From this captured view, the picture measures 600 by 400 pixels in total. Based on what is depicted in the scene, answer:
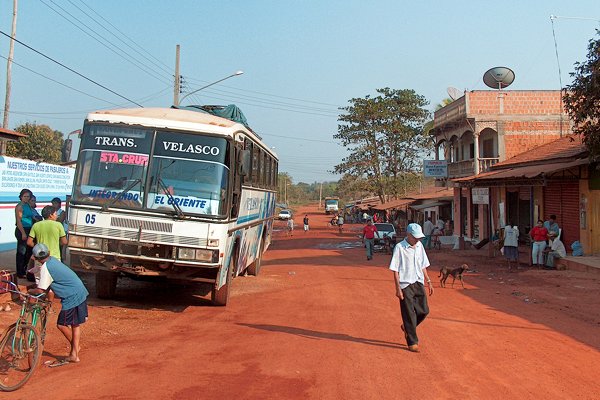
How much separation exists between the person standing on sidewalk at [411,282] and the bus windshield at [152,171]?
3233mm

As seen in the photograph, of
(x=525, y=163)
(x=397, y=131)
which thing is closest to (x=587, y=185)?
(x=525, y=163)

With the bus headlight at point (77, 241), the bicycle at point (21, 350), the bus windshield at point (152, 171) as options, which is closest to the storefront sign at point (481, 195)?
the bus windshield at point (152, 171)

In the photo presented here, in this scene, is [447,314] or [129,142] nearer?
[129,142]

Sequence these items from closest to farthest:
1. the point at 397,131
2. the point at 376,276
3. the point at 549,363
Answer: the point at 549,363 < the point at 376,276 < the point at 397,131

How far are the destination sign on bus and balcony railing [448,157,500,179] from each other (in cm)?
2342

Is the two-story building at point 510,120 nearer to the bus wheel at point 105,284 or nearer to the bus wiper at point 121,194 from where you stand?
the bus wheel at point 105,284

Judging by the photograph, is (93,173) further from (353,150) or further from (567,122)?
(353,150)

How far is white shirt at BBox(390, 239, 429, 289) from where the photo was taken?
711 cm

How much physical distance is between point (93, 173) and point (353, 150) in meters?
38.3

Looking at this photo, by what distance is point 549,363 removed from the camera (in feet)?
22.0

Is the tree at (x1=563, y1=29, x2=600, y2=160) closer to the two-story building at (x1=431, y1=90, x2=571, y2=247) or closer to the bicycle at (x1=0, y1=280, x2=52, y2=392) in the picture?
the two-story building at (x1=431, y1=90, x2=571, y2=247)

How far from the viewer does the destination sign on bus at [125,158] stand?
8.98 m

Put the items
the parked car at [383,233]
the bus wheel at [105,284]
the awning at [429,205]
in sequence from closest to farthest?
the bus wheel at [105,284], the parked car at [383,233], the awning at [429,205]

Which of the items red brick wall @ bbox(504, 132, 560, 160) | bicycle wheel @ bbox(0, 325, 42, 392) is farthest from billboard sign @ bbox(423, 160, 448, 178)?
bicycle wheel @ bbox(0, 325, 42, 392)
